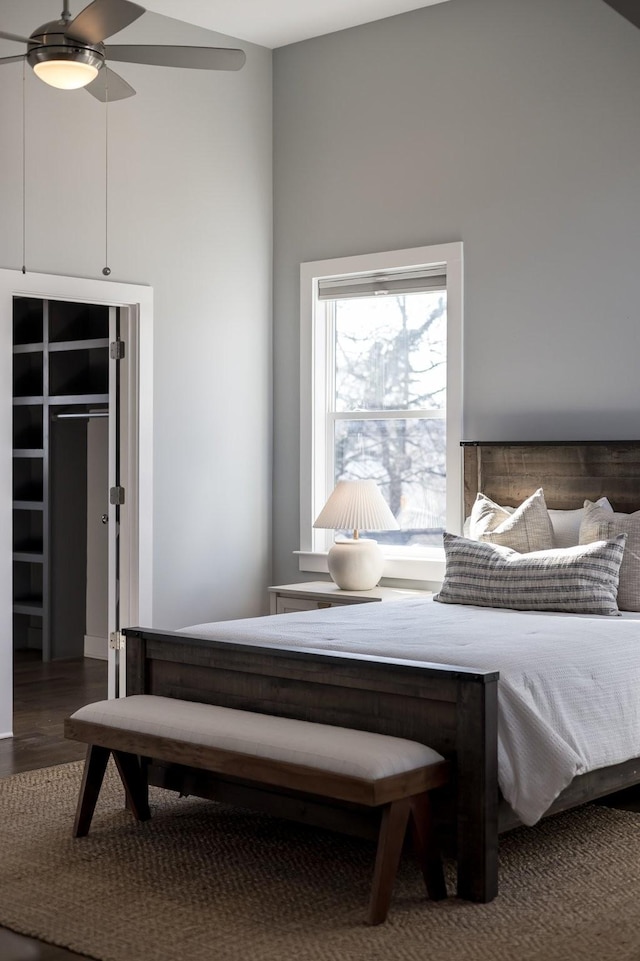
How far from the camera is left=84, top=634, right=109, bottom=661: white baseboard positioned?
7215mm

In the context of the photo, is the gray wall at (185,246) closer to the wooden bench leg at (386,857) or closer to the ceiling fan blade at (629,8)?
the wooden bench leg at (386,857)

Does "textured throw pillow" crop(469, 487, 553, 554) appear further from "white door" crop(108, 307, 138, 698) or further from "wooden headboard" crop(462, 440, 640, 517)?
"white door" crop(108, 307, 138, 698)

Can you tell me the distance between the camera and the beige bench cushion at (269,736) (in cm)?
297

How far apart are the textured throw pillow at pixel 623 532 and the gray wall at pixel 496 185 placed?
453mm

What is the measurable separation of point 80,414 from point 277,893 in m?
4.47

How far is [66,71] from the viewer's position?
3768mm

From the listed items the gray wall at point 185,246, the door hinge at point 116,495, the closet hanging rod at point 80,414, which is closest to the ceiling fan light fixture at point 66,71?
the gray wall at point 185,246

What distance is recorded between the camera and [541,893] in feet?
10.4

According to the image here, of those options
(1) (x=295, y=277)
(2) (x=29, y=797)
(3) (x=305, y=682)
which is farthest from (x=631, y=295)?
(2) (x=29, y=797)

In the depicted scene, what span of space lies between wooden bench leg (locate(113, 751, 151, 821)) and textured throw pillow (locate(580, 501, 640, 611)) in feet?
6.56

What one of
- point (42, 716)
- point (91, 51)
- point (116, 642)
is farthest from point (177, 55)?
point (42, 716)

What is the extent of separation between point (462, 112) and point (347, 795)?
12.5 feet

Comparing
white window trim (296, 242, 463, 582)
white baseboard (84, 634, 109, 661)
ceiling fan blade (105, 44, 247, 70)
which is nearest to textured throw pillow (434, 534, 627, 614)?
white window trim (296, 242, 463, 582)

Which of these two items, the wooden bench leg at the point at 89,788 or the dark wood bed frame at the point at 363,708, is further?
the wooden bench leg at the point at 89,788
